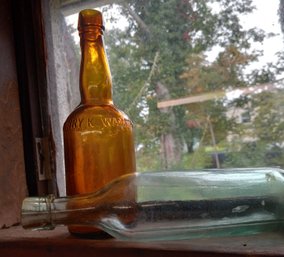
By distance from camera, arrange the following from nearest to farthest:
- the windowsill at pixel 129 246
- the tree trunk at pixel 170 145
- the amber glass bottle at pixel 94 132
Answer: the windowsill at pixel 129 246 < the amber glass bottle at pixel 94 132 < the tree trunk at pixel 170 145

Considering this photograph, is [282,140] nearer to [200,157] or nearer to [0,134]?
[200,157]

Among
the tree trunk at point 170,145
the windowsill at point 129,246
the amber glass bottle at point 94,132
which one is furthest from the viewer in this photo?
the tree trunk at point 170,145

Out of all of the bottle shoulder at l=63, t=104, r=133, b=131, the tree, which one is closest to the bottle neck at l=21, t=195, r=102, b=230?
the bottle shoulder at l=63, t=104, r=133, b=131

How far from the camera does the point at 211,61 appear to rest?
1.87ft

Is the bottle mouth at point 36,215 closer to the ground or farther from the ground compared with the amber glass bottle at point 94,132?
closer to the ground

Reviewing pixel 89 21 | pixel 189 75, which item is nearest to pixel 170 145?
pixel 189 75

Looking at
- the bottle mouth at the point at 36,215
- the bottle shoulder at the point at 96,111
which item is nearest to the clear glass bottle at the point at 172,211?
the bottle mouth at the point at 36,215

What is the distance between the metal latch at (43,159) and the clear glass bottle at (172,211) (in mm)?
164

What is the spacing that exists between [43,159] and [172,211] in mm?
243

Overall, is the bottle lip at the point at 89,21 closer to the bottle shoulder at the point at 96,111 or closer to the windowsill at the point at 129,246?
the bottle shoulder at the point at 96,111

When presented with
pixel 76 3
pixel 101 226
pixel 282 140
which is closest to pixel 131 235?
pixel 101 226

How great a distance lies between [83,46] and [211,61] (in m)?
0.18

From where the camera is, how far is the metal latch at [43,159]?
56 centimetres

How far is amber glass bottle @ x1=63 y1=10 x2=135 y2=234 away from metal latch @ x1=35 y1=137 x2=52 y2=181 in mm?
93
